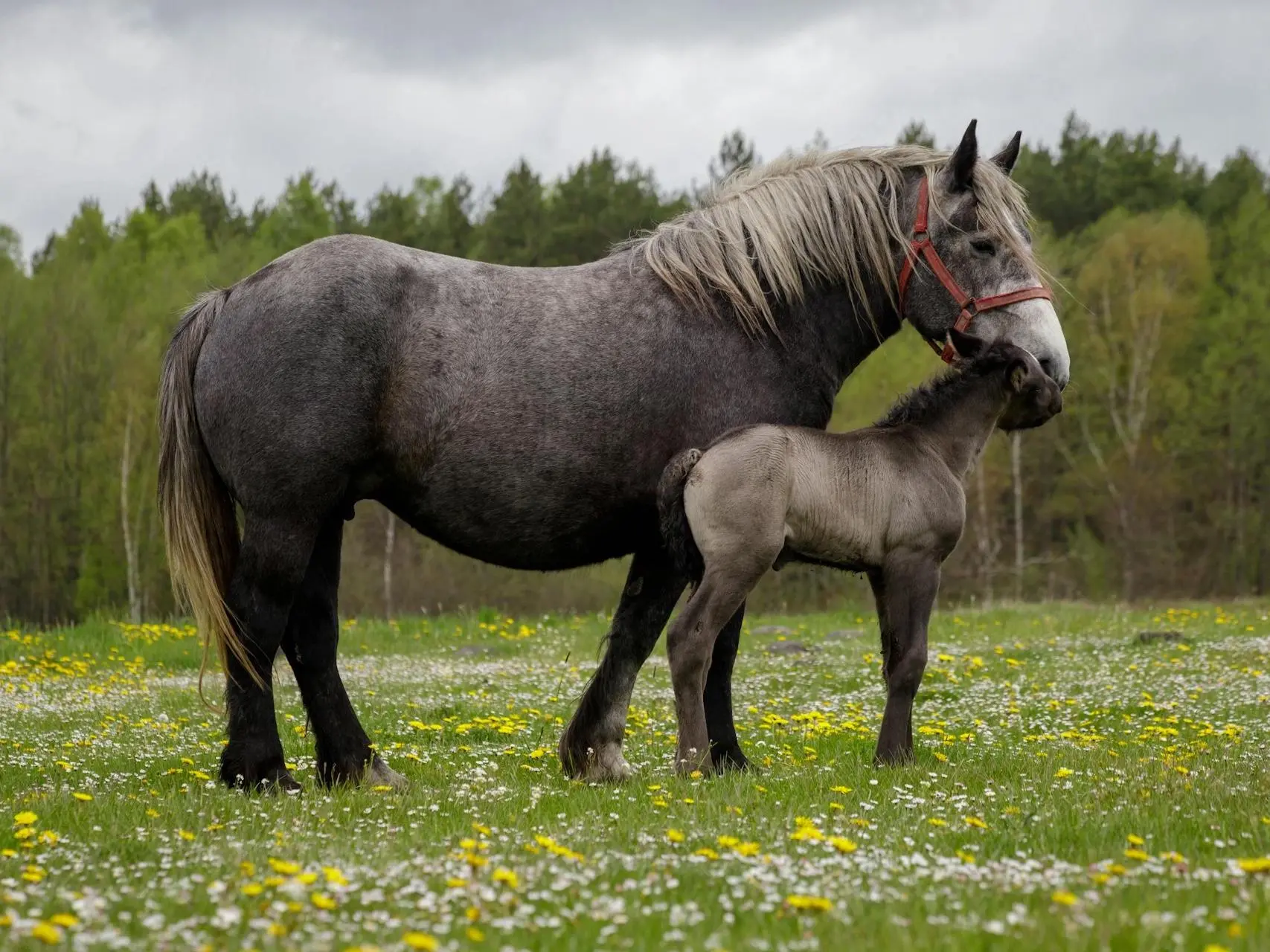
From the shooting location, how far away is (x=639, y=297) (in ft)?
20.8

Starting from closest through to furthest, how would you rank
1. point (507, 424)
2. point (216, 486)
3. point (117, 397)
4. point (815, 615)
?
point (507, 424) → point (216, 486) → point (815, 615) → point (117, 397)

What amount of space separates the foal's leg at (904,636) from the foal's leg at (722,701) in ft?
2.46

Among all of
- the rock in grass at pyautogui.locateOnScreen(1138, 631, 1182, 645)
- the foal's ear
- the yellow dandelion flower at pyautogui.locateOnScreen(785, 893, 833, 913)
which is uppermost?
the foal's ear

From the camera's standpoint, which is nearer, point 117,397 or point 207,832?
point 207,832

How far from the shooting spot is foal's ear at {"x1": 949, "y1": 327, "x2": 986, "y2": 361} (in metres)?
6.31

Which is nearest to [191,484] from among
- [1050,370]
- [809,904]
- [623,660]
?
[623,660]

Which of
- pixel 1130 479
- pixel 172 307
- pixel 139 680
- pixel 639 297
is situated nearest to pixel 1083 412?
pixel 1130 479

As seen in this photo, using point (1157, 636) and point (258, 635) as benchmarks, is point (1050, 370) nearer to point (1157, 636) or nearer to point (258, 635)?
point (258, 635)

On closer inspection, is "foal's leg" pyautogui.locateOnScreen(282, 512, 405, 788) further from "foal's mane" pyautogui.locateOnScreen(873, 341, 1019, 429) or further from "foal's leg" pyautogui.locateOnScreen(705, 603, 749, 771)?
"foal's mane" pyautogui.locateOnScreen(873, 341, 1019, 429)

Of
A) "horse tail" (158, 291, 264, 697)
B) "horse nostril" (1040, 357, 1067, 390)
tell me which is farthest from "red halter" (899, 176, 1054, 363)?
"horse tail" (158, 291, 264, 697)

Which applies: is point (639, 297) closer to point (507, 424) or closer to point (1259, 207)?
point (507, 424)

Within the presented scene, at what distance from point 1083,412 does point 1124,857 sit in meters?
39.5

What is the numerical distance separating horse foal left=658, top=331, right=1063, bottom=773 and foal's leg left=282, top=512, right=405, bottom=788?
66.6 inches

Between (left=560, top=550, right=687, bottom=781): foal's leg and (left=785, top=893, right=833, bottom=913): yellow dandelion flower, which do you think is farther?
(left=560, top=550, right=687, bottom=781): foal's leg
